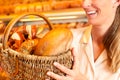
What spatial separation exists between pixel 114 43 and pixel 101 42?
9 centimetres

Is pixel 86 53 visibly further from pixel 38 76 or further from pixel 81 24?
pixel 81 24

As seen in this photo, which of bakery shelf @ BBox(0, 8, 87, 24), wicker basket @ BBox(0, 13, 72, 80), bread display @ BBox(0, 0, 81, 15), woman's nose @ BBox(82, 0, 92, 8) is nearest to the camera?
wicker basket @ BBox(0, 13, 72, 80)

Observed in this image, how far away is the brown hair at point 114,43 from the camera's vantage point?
1.24 m

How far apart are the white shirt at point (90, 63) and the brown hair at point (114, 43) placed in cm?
3

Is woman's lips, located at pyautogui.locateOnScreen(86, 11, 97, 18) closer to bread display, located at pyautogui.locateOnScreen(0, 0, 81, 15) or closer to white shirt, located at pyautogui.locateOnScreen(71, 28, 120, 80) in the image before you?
white shirt, located at pyautogui.locateOnScreen(71, 28, 120, 80)

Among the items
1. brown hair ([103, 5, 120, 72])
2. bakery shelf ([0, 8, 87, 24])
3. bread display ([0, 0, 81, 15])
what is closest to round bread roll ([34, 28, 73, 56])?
brown hair ([103, 5, 120, 72])

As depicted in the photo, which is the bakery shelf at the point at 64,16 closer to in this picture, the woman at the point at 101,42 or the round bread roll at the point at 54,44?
the woman at the point at 101,42

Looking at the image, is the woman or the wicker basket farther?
the woman

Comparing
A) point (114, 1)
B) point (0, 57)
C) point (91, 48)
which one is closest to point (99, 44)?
point (91, 48)

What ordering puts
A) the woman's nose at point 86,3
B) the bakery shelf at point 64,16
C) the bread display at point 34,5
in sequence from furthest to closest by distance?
the bread display at point 34,5 < the bakery shelf at point 64,16 < the woman's nose at point 86,3

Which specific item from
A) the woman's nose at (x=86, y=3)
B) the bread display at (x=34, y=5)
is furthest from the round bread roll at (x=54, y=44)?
the bread display at (x=34, y=5)

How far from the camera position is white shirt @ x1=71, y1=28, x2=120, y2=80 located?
49.7 inches

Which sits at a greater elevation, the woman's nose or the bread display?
the woman's nose

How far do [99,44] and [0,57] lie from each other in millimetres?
562
